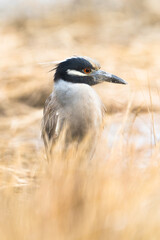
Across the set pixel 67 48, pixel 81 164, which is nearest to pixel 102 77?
pixel 81 164

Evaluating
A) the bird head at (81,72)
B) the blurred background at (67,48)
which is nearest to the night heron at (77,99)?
the bird head at (81,72)

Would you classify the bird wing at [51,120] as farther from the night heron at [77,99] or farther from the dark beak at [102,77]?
the dark beak at [102,77]

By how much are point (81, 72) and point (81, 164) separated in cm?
139

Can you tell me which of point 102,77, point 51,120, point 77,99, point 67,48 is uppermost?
point 102,77

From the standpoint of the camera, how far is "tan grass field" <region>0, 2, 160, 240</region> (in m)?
2.21

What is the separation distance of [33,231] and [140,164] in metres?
1.15

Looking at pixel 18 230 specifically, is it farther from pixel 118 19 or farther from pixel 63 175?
pixel 118 19

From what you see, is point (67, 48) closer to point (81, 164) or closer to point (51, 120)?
point (51, 120)

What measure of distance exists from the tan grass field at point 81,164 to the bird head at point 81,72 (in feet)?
0.93

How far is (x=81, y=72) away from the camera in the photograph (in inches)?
153

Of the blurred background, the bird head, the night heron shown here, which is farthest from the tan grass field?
the bird head

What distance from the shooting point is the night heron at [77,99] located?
151 inches

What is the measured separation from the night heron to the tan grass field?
0.17 metres

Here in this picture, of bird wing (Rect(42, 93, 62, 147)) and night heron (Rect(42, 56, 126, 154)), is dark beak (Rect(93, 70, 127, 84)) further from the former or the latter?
bird wing (Rect(42, 93, 62, 147))
